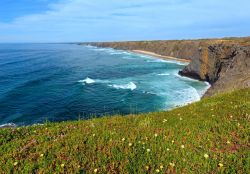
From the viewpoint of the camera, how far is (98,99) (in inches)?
1774

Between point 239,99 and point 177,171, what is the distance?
7643mm

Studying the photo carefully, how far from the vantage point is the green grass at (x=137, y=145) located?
6.67 meters

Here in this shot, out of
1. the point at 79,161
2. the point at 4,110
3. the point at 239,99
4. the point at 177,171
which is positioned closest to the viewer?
the point at 177,171

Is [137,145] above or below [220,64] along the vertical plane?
above

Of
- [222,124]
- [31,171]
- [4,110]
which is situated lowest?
[4,110]

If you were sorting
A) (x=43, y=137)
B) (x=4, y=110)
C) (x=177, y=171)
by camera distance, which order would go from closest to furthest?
(x=177, y=171)
(x=43, y=137)
(x=4, y=110)

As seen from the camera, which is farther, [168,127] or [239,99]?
[239,99]

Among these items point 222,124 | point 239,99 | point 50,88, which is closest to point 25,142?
point 222,124

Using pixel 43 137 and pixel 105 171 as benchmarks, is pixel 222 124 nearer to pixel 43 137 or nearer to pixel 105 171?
pixel 105 171

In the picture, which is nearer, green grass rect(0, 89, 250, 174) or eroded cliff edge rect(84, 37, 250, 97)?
green grass rect(0, 89, 250, 174)

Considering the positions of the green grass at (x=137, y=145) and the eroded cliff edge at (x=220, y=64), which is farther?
the eroded cliff edge at (x=220, y=64)

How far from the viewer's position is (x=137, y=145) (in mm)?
7828

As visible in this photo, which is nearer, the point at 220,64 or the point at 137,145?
the point at 137,145

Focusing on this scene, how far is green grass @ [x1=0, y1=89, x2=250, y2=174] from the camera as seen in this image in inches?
263
